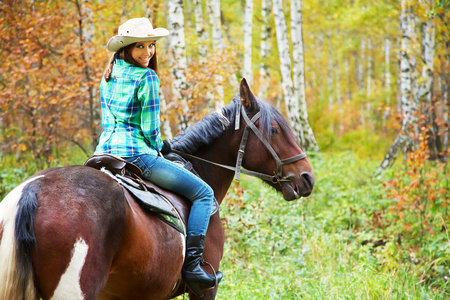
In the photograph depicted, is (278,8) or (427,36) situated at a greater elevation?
(278,8)

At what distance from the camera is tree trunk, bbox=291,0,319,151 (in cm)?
1381

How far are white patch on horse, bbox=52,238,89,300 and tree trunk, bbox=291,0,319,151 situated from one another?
11.9m

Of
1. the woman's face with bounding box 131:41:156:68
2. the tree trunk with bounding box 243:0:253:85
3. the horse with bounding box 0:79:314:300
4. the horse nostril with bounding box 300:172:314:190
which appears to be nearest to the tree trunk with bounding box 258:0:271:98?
the tree trunk with bounding box 243:0:253:85

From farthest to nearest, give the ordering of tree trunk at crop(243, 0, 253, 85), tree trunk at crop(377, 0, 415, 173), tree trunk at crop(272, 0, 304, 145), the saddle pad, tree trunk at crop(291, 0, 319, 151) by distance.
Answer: tree trunk at crop(243, 0, 253, 85), tree trunk at crop(291, 0, 319, 151), tree trunk at crop(272, 0, 304, 145), tree trunk at crop(377, 0, 415, 173), the saddle pad

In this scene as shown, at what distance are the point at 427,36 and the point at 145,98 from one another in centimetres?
996

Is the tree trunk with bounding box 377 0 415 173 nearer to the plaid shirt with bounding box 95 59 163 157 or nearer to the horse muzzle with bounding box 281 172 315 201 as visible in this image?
the horse muzzle with bounding box 281 172 315 201

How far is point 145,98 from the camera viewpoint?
3.22 metres

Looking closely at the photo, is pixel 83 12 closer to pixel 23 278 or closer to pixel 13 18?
pixel 13 18

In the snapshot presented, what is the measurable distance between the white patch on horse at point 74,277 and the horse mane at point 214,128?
177 centimetres

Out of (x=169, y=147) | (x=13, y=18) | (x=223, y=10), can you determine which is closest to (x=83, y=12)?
(x=13, y=18)

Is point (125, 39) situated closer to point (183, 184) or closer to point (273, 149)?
point (183, 184)

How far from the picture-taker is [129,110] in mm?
3236

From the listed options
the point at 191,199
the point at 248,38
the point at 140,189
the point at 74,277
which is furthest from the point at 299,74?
the point at 74,277

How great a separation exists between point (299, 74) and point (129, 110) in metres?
11.8
